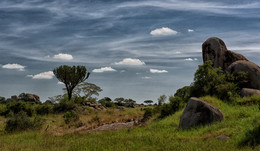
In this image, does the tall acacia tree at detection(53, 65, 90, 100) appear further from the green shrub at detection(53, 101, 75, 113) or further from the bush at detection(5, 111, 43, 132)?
the bush at detection(5, 111, 43, 132)

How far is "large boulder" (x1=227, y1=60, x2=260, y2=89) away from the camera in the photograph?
24438 millimetres

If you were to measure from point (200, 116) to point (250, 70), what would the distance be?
1407 cm

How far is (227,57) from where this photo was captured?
29500 mm

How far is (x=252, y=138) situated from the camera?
9.49m

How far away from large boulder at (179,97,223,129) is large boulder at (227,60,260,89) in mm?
12586

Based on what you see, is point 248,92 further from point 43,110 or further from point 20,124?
point 43,110

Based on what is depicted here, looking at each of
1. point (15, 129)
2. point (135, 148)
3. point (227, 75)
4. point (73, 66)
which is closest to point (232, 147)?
point (135, 148)

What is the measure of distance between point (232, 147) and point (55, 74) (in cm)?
4458

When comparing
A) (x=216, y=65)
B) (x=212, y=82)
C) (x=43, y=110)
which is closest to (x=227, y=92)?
(x=212, y=82)

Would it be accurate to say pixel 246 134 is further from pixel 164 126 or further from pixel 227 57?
pixel 227 57

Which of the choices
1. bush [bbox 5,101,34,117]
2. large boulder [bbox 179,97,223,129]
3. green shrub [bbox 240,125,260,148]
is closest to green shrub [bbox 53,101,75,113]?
bush [bbox 5,101,34,117]

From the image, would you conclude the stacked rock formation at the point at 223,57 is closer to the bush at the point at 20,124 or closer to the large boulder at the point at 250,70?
the large boulder at the point at 250,70

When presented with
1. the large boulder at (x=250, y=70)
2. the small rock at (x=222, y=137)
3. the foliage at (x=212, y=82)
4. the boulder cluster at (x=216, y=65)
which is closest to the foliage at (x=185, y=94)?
the foliage at (x=212, y=82)

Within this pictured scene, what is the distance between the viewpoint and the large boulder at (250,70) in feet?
80.2
